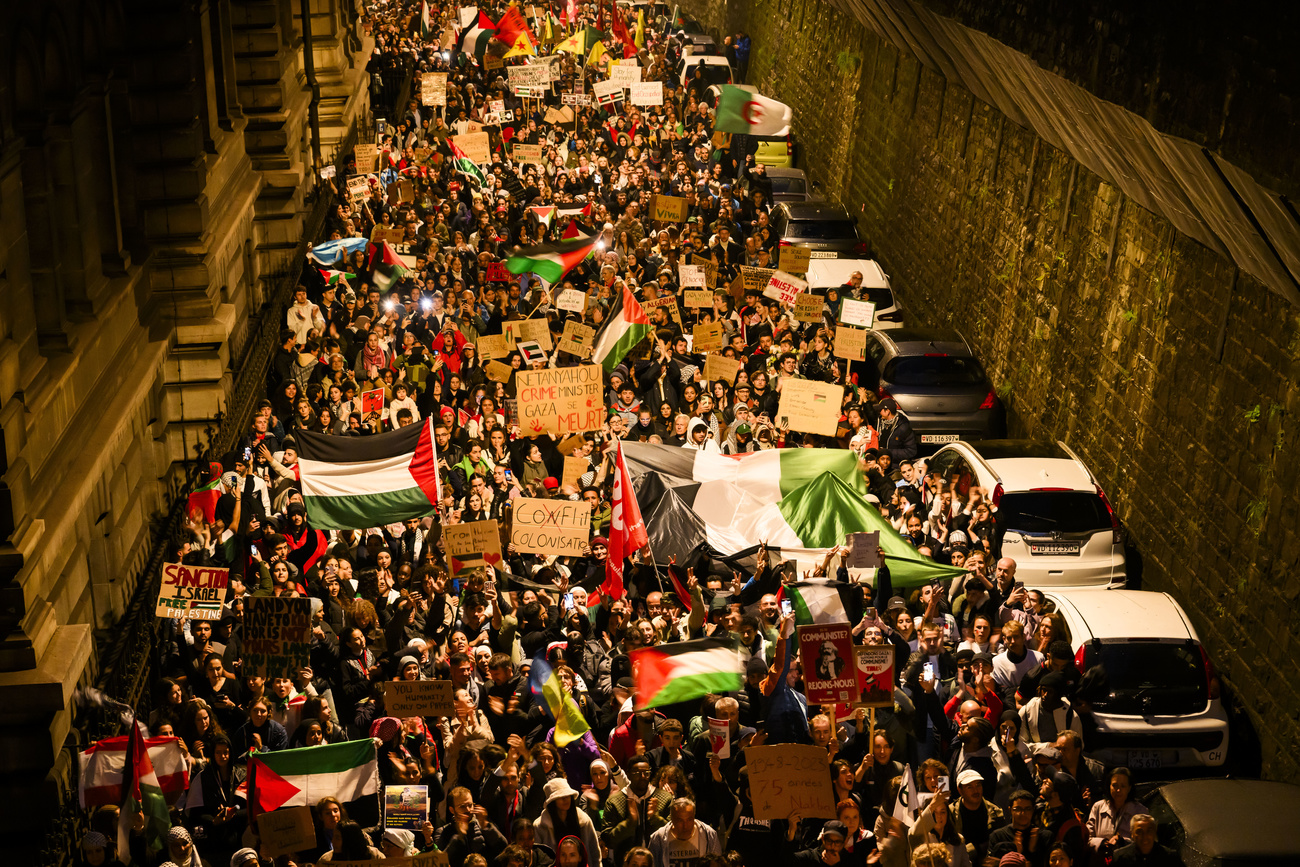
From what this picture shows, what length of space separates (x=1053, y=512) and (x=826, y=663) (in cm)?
528

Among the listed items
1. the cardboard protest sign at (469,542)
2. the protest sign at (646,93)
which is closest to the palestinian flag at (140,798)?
the cardboard protest sign at (469,542)

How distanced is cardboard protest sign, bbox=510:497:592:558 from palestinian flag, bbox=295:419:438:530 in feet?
4.27

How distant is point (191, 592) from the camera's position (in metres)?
13.3

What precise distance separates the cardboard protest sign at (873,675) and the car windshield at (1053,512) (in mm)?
4600

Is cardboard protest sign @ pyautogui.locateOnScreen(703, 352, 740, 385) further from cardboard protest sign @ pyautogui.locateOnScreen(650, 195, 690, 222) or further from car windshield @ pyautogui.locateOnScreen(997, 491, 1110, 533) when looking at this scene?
cardboard protest sign @ pyautogui.locateOnScreen(650, 195, 690, 222)

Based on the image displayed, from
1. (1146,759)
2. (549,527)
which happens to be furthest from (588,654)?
(1146,759)

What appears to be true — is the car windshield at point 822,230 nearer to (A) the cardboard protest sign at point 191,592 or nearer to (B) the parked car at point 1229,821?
(A) the cardboard protest sign at point 191,592

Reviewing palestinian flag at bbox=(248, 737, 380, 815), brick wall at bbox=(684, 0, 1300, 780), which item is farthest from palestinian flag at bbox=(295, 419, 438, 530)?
brick wall at bbox=(684, 0, 1300, 780)

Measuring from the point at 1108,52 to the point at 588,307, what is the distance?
328 inches

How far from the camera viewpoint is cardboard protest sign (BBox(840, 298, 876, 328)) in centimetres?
2150

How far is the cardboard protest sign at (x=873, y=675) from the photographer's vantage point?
38.6ft

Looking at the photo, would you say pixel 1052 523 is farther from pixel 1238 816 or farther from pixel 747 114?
pixel 747 114

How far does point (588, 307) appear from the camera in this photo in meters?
21.7

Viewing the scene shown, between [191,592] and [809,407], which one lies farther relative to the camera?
[809,407]
